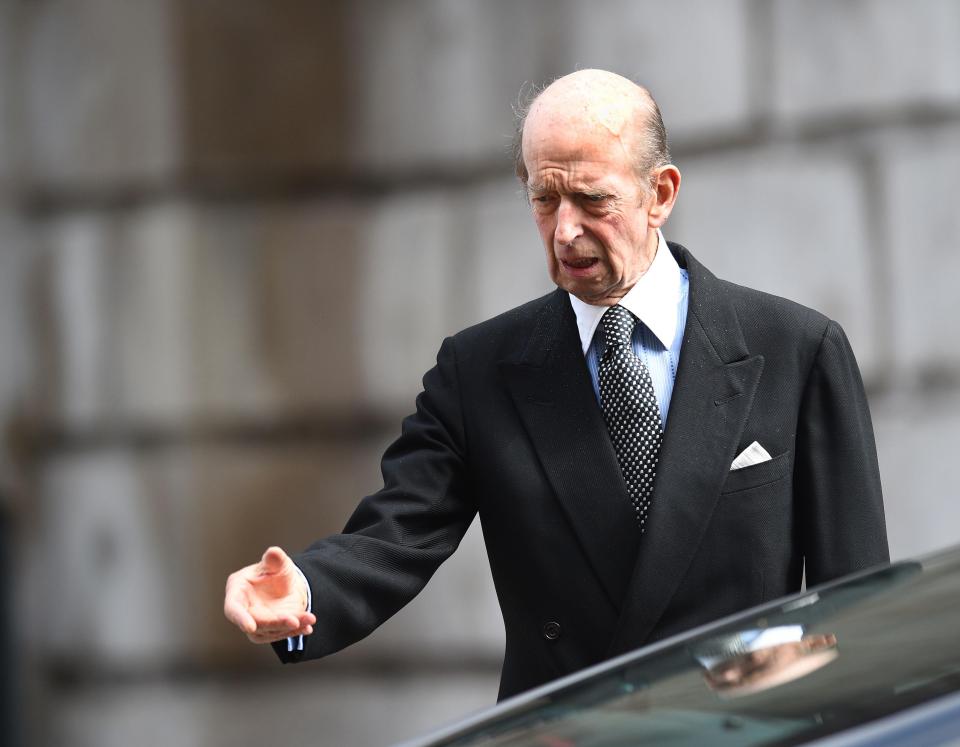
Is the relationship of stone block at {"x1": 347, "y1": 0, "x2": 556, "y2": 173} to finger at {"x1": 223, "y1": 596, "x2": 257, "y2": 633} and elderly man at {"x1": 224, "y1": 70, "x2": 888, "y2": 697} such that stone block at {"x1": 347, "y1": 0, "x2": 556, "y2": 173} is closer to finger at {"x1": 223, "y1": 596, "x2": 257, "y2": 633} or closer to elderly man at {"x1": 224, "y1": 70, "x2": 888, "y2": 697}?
elderly man at {"x1": 224, "y1": 70, "x2": 888, "y2": 697}

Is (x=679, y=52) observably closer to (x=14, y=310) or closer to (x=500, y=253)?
(x=500, y=253)

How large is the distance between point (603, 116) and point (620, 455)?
1.99ft

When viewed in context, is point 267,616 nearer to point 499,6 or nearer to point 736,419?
point 736,419

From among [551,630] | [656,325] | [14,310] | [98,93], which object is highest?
[98,93]

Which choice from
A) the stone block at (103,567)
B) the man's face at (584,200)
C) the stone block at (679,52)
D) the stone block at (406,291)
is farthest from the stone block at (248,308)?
the man's face at (584,200)

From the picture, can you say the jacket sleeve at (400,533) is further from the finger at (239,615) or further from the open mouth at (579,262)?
the open mouth at (579,262)

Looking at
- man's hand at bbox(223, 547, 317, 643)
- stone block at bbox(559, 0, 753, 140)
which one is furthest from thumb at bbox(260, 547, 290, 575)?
stone block at bbox(559, 0, 753, 140)

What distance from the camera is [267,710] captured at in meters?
6.21

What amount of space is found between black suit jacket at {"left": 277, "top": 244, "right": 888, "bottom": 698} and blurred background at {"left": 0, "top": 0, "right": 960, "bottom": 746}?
2553 mm

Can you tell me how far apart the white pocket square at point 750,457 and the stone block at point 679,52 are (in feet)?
9.06

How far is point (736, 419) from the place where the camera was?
2.79 m

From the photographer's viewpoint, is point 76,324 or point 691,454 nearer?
point 691,454

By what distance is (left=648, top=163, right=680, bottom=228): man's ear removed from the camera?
109 inches

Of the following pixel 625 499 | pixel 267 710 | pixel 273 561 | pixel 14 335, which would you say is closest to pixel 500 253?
pixel 267 710
